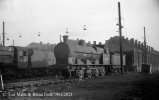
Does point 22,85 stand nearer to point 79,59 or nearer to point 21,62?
point 79,59

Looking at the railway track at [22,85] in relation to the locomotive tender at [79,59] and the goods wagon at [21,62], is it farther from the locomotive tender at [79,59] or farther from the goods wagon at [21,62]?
the goods wagon at [21,62]

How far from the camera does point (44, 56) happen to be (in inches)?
1057

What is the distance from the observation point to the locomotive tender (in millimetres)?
19609

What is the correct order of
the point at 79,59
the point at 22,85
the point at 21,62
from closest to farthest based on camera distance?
the point at 22,85
the point at 79,59
the point at 21,62

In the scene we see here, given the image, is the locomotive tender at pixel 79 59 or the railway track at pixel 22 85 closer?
the railway track at pixel 22 85

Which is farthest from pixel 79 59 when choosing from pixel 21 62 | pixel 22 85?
pixel 22 85

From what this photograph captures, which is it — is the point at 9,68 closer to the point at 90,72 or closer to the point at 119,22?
the point at 90,72

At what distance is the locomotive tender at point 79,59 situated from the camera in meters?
19.6

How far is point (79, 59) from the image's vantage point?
20812 millimetres

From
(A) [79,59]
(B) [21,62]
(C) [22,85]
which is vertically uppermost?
(A) [79,59]

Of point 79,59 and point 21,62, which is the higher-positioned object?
point 79,59

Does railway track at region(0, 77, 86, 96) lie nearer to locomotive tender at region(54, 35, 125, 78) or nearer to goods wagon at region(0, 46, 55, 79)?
locomotive tender at region(54, 35, 125, 78)

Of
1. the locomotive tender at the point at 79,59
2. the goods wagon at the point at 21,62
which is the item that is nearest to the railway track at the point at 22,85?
the locomotive tender at the point at 79,59

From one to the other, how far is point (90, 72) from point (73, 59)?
2.84 m
